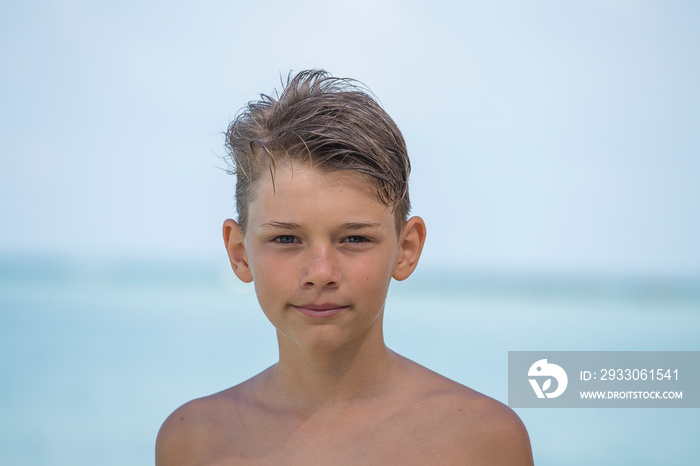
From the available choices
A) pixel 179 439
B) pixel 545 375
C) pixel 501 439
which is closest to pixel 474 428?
pixel 501 439

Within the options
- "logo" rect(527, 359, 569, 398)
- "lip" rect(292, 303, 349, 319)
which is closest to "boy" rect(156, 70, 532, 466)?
"lip" rect(292, 303, 349, 319)

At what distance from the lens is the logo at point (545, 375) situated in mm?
2295

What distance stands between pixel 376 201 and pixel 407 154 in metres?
0.14

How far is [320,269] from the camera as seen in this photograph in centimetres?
114

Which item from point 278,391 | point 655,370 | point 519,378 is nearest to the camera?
point 278,391

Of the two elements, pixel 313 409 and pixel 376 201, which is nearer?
pixel 376 201

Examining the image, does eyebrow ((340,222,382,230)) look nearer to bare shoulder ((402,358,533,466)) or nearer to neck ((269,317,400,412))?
neck ((269,317,400,412))

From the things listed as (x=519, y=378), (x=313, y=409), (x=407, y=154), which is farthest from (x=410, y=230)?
(x=519, y=378)

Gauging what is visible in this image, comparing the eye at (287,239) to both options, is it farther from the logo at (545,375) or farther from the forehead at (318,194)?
the logo at (545,375)

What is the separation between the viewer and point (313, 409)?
4.41 ft

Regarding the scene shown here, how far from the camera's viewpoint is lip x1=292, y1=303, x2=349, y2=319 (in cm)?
118

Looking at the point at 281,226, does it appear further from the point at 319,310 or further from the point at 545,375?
the point at 545,375

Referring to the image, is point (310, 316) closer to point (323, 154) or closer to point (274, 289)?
point (274, 289)

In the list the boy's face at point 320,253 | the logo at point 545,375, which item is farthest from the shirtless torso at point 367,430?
the logo at point 545,375
